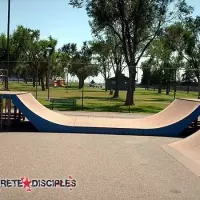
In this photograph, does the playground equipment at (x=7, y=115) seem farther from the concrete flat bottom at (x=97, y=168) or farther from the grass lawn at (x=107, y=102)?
the grass lawn at (x=107, y=102)

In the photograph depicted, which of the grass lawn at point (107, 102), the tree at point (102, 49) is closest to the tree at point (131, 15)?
the grass lawn at point (107, 102)

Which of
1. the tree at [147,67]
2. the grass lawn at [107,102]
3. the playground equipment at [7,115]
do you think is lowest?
the grass lawn at [107,102]

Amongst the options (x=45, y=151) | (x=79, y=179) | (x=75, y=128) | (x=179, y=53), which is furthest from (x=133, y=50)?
(x=179, y=53)

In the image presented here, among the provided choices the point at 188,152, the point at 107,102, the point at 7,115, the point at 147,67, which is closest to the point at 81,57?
the point at 107,102

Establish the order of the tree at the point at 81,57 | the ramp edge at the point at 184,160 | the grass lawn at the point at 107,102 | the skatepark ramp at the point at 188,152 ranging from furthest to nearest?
the tree at the point at 81,57, the grass lawn at the point at 107,102, the skatepark ramp at the point at 188,152, the ramp edge at the point at 184,160

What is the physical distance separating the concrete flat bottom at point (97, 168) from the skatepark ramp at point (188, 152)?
0.68 ft

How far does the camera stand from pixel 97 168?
6652 millimetres

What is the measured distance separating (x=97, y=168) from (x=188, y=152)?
A: 118 inches

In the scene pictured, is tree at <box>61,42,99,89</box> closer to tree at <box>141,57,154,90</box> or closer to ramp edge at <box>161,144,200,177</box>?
tree at <box>141,57,154,90</box>

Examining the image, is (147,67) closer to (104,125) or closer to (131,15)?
(131,15)

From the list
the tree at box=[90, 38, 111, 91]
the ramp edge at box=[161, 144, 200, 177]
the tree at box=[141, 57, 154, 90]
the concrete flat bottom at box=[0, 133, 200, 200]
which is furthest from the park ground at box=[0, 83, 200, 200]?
the tree at box=[90, 38, 111, 91]

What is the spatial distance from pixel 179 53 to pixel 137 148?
4777 cm

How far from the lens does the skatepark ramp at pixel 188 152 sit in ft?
23.8

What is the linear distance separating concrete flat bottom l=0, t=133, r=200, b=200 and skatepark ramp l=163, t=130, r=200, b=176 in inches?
8.1
